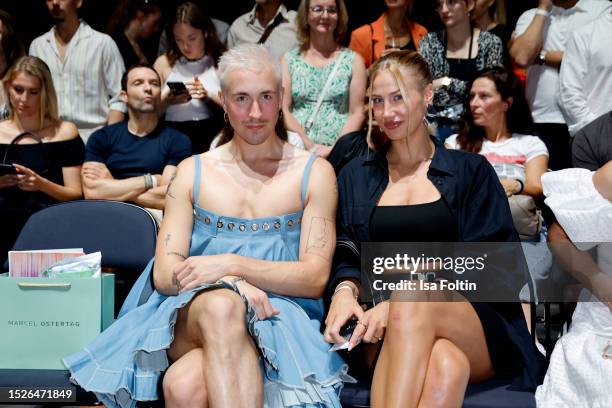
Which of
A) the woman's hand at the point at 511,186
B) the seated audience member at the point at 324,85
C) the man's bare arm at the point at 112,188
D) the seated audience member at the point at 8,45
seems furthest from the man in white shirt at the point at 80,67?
A: the woman's hand at the point at 511,186

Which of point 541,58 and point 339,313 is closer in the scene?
point 339,313

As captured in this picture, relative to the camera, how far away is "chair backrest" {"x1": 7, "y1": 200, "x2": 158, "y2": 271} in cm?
348

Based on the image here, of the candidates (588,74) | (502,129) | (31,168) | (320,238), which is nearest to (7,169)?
(31,168)

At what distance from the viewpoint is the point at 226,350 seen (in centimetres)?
262

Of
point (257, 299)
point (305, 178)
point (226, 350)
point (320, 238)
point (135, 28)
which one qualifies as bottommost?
point (226, 350)

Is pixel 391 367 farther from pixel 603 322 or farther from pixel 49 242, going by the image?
pixel 49 242

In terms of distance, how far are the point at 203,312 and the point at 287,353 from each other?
0.30 metres

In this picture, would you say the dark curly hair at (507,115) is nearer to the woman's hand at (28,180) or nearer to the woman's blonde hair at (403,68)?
the woman's blonde hair at (403,68)

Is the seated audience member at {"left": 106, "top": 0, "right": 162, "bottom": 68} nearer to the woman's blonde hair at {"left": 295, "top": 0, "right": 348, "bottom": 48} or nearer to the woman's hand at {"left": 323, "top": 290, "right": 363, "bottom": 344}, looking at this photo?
the woman's blonde hair at {"left": 295, "top": 0, "right": 348, "bottom": 48}

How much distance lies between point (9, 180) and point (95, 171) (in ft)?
1.41

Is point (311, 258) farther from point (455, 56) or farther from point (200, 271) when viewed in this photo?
point (455, 56)

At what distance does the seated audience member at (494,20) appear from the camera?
4.82 meters

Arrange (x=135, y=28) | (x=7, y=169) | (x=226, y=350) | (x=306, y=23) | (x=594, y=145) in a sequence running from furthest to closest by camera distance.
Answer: (x=135, y=28)
(x=306, y=23)
(x=7, y=169)
(x=594, y=145)
(x=226, y=350)

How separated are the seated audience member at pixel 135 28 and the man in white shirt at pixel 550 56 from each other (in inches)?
85.4
